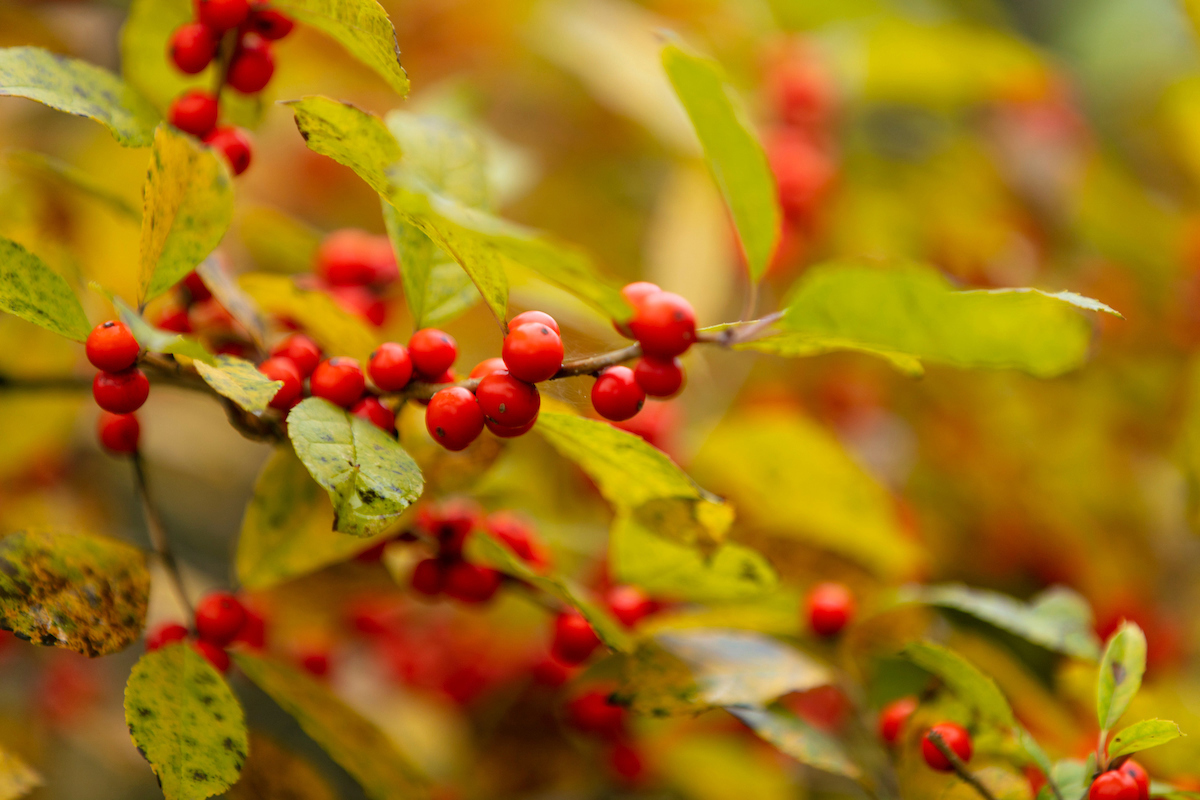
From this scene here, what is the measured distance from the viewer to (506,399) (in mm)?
507

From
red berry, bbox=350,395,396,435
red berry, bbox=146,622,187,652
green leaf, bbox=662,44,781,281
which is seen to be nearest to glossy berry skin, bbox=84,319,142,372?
red berry, bbox=350,395,396,435

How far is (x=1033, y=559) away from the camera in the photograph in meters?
1.43

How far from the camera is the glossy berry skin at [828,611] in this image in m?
0.76

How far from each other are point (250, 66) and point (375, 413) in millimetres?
296

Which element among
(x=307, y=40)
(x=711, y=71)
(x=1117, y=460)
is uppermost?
(x=711, y=71)

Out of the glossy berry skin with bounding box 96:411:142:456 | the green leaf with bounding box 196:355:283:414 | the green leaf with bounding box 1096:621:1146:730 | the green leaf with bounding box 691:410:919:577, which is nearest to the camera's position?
the green leaf with bounding box 196:355:283:414

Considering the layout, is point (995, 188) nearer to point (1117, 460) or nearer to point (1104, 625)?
point (1117, 460)

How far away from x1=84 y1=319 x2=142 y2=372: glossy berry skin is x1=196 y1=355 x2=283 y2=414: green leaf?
0.06m

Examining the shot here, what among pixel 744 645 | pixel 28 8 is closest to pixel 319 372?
pixel 744 645

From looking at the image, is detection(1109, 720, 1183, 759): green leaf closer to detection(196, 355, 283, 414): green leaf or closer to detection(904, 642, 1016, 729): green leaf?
detection(904, 642, 1016, 729): green leaf

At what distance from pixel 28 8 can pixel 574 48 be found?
2.51ft

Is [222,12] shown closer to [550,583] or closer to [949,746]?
[550,583]

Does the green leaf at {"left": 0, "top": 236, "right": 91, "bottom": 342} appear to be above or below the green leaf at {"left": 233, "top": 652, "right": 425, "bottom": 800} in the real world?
above

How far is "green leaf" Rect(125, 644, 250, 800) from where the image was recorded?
535 mm
